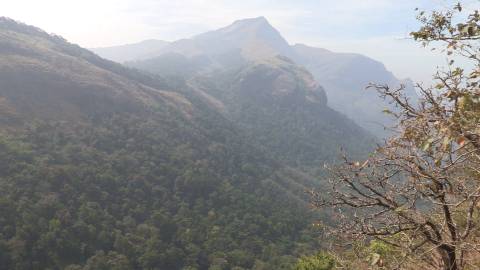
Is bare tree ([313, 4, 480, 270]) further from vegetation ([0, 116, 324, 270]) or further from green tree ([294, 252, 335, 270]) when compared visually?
vegetation ([0, 116, 324, 270])

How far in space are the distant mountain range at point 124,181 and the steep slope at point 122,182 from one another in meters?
0.22

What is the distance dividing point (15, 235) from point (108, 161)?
31.0 metres

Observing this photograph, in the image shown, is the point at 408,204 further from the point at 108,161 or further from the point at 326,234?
the point at 108,161

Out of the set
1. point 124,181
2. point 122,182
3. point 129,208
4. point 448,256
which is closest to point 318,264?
point 448,256

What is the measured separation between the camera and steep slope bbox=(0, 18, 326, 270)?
5447 cm

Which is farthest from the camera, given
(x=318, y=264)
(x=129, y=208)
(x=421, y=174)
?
(x=129, y=208)

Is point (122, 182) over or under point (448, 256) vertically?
under

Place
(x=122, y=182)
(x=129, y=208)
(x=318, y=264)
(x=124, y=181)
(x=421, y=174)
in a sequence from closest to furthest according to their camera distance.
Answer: (x=421, y=174), (x=318, y=264), (x=129, y=208), (x=122, y=182), (x=124, y=181)

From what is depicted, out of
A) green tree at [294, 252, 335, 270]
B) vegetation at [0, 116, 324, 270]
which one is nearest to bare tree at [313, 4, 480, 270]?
green tree at [294, 252, 335, 270]

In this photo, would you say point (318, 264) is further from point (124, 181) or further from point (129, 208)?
point (124, 181)

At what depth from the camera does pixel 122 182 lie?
7512 cm

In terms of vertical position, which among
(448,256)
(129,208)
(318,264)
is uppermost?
(448,256)

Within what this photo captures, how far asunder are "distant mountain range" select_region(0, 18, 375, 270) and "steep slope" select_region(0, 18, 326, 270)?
22cm

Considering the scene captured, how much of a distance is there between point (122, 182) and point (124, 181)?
514 millimetres
